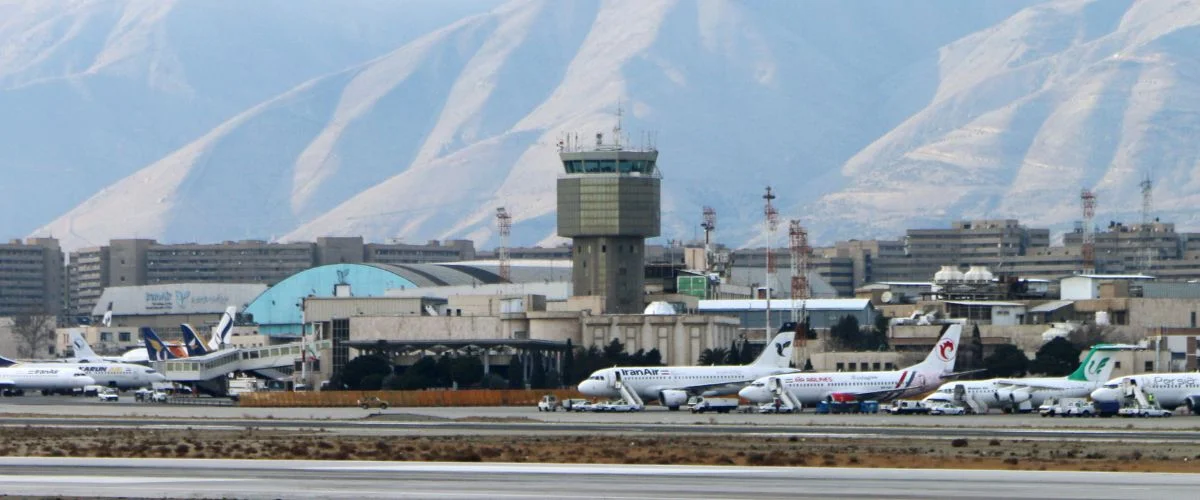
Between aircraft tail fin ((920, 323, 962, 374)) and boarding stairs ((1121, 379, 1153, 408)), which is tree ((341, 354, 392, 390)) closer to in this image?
aircraft tail fin ((920, 323, 962, 374))

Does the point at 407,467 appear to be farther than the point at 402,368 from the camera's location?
No

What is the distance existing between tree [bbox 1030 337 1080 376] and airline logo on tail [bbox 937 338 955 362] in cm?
3528

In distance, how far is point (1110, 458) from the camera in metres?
90.3

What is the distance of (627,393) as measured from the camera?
510 feet

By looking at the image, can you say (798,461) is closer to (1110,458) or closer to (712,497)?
(1110,458)

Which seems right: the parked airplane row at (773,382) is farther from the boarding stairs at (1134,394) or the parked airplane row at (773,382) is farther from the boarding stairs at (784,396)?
the boarding stairs at (1134,394)

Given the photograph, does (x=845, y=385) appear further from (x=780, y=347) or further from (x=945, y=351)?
(x=780, y=347)

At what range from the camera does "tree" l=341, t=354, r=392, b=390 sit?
18500 centimetres

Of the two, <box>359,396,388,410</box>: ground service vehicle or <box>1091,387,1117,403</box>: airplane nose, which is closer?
<box>1091,387,1117,403</box>: airplane nose

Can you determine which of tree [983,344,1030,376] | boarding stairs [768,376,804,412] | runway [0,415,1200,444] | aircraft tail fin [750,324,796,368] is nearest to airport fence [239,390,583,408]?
aircraft tail fin [750,324,796,368]

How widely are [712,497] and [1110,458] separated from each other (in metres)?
26.2

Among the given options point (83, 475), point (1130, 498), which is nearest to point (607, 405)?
point (83, 475)

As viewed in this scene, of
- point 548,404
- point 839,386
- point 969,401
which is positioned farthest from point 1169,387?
point 548,404

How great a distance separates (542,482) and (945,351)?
80.1 meters
